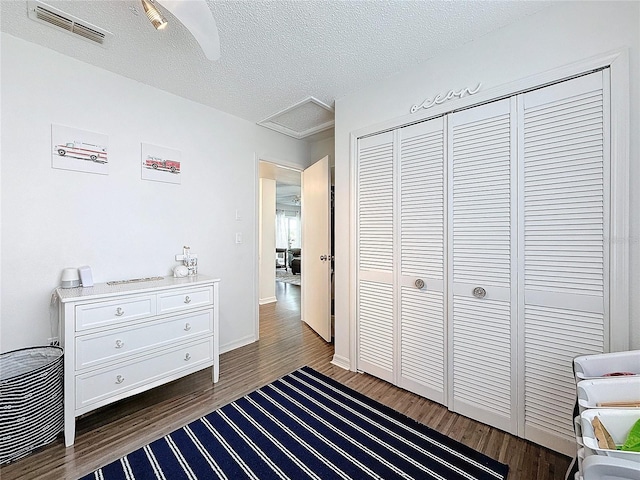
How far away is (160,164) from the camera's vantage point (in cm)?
248

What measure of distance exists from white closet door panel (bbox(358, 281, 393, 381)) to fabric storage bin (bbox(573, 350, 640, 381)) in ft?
3.92

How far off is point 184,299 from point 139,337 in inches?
14.5

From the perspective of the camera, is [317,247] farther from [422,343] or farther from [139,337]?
[139,337]

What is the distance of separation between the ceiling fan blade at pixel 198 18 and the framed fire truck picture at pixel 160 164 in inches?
53.1

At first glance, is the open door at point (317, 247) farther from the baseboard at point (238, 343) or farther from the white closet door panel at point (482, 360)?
the white closet door panel at point (482, 360)

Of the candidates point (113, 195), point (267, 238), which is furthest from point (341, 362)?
point (267, 238)

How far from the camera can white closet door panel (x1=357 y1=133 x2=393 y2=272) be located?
227 centimetres

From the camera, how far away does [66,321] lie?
1618 millimetres

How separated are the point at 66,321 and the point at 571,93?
10.2 ft

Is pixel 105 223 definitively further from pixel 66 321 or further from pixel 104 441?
pixel 104 441

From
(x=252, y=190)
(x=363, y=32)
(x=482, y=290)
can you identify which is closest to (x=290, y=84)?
(x=363, y=32)

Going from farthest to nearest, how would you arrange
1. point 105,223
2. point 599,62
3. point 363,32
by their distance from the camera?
point 105,223 → point 363,32 → point 599,62

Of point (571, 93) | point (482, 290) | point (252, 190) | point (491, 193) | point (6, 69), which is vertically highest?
point (6, 69)

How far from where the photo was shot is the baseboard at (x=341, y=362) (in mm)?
2570
